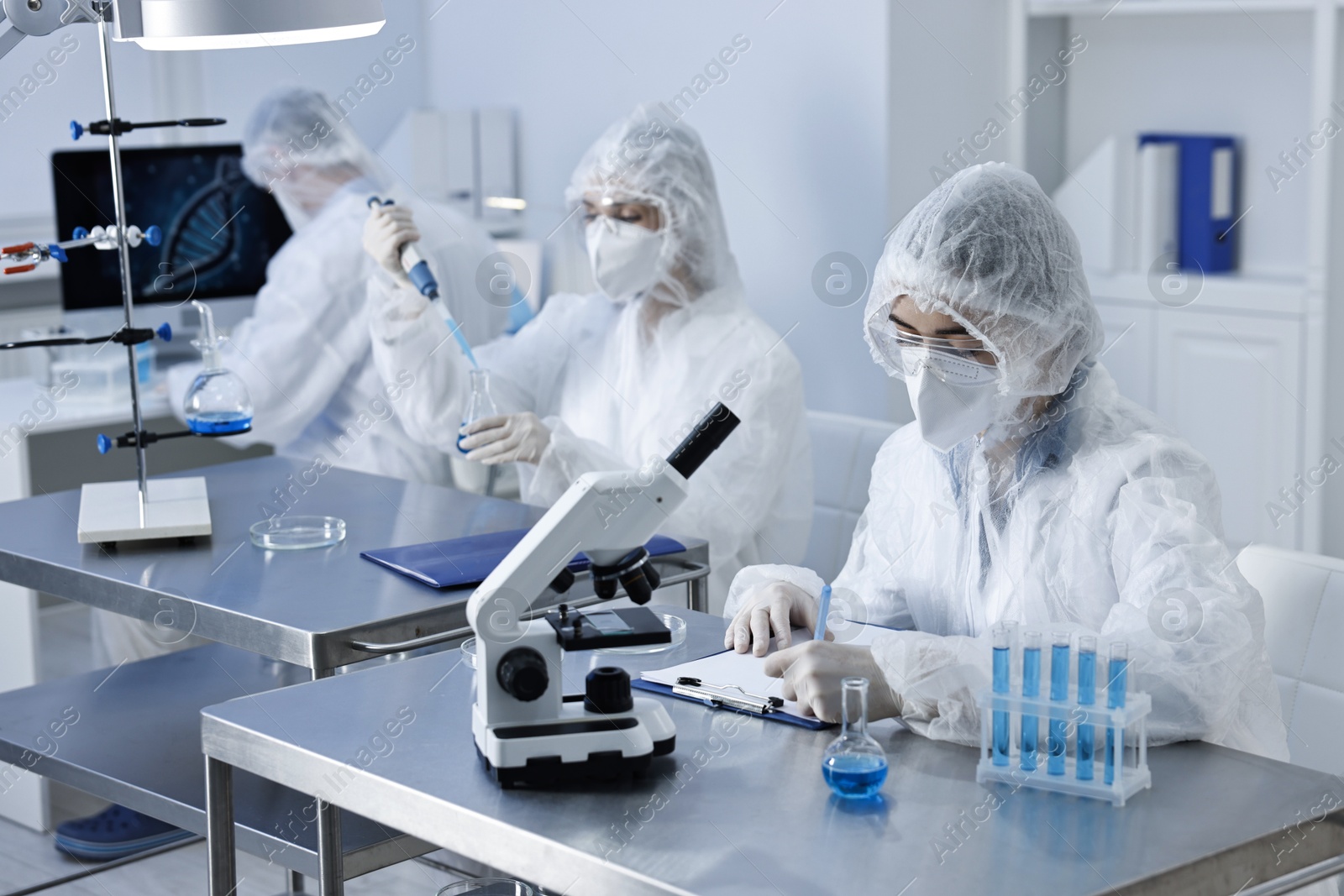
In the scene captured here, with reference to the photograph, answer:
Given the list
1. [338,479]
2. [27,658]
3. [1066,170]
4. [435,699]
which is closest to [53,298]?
[27,658]

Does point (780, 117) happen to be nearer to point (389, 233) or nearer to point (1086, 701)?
point (389, 233)

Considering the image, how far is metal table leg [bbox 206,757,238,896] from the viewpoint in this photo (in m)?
1.51

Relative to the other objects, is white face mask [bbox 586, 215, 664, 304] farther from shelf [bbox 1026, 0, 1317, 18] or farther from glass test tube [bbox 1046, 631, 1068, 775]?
glass test tube [bbox 1046, 631, 1068, 775]

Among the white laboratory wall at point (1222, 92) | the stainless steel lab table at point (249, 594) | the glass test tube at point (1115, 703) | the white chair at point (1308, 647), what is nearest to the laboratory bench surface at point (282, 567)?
the stainless steel lab table at point (249, 594)

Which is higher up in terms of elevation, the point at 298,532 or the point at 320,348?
the point at 320,348

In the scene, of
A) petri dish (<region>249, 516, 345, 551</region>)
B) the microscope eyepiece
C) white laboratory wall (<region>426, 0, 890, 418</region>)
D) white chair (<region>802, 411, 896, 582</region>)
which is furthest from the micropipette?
the microscope eyepiece

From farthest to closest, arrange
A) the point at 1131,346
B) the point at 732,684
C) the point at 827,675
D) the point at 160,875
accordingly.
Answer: the point at 1131,346 → the point at 160,875 → the point at 732,684 → the point at 827,675

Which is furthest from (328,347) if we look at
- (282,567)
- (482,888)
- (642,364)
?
(482,888)

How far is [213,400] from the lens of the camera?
2.12m

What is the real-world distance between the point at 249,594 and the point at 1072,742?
1045mm

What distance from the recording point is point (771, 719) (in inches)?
54.7

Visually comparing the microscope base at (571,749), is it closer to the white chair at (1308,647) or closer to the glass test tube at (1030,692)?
the glass test tube at (1030,692)

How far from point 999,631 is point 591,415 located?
1600 millimetres

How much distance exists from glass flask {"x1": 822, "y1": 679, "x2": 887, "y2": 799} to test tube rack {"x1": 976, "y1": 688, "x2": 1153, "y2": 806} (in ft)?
0.31
